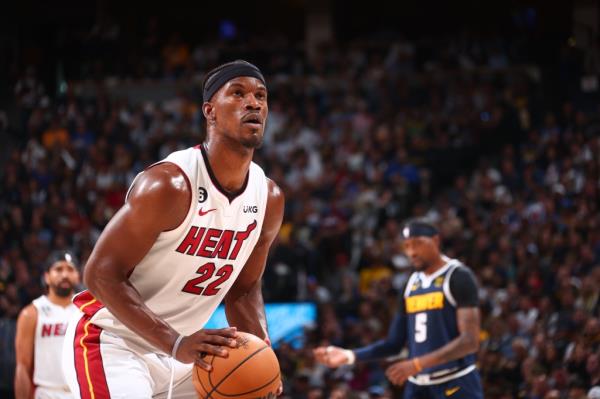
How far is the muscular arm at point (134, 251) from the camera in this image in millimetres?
3820

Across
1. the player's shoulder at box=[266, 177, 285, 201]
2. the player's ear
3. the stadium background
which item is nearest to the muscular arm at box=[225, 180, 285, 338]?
the player's shoulder at box=[266, 177, 285, 201]

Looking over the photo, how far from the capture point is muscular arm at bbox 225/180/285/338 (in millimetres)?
4589

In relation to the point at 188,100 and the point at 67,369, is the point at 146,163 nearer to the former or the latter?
the point at 188,100

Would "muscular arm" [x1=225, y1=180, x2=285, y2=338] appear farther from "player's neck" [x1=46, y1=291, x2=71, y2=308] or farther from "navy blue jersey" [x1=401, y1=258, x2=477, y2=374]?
"player's neck" [x1=46, y1=291, x2=71, y2=308]

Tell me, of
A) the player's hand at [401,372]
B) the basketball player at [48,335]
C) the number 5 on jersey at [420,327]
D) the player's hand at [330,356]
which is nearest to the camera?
the player's hand at [401,372]

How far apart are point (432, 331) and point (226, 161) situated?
115 inches

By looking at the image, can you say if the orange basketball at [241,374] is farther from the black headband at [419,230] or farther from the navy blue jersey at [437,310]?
the black headband at [419,230]

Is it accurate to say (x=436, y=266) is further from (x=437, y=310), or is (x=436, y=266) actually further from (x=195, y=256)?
(x=195, y=256)

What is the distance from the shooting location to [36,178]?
14.6m

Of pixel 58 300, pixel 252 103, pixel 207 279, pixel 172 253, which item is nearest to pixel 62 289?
pixel 58 300

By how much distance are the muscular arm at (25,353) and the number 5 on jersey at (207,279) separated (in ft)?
10.0

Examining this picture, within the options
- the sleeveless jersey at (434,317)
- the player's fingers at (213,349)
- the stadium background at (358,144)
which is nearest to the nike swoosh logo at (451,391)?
the sleeveless jersey at (434,317)

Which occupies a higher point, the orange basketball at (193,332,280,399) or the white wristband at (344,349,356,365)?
the orange basketball at (193,332,280,399)

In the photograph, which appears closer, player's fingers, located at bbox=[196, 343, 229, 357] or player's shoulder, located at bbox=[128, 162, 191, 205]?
player's fingers, located at bbox=[196, 343, 229, 357]
